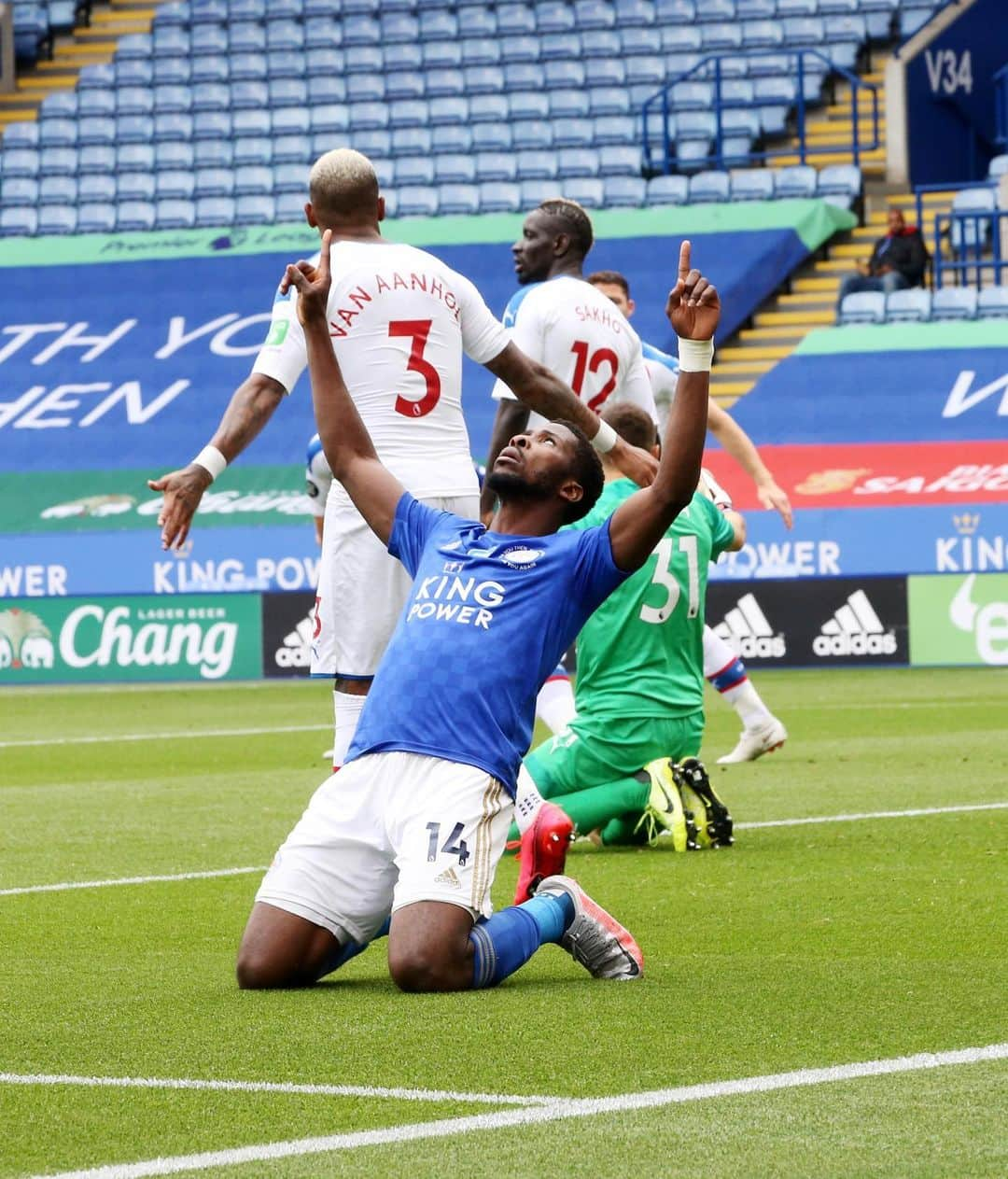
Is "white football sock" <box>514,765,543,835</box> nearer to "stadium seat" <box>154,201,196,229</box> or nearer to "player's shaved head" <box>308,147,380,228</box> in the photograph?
"player's shaved head" <box>308,147,380,228</box>

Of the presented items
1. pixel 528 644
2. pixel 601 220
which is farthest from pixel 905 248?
pixel 528 644

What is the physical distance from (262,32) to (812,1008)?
27803 millimetres

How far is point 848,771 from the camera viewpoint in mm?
11289

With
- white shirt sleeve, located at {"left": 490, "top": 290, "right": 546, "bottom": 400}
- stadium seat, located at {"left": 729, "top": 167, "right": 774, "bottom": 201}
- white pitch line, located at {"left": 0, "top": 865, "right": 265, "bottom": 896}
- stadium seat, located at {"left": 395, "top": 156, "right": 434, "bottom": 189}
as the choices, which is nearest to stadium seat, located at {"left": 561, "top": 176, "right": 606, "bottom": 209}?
stadium seat, located at {"left": 729, "top": 167, "right": 774, "bottom": 201}

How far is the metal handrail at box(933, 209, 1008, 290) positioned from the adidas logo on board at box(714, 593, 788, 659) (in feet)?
19.9

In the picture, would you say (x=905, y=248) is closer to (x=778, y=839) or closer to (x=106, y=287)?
(x=106, y=287)

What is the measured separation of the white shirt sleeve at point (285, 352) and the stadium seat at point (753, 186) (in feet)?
66.0

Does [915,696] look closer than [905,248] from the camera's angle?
Yes

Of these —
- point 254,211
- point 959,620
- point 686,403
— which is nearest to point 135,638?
point 959,620

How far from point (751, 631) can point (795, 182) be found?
818cm

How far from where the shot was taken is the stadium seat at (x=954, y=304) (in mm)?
24438

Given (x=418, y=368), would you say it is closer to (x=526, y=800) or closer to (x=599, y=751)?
(x=526, y=800)

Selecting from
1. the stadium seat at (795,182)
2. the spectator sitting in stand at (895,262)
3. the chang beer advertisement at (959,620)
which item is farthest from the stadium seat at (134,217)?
the chang beer advertisement at (959,620)

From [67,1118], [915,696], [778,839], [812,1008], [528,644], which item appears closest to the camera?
[67,1118]
